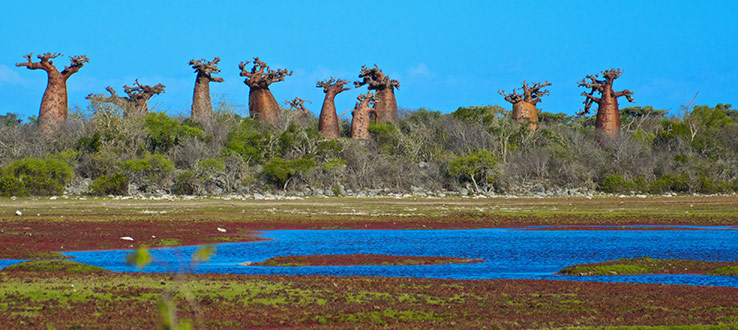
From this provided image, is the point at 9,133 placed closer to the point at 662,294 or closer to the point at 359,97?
the point at 359,97

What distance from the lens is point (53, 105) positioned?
204 ft

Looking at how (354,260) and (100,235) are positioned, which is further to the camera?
(100,235)

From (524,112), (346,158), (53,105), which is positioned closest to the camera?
(346,158)

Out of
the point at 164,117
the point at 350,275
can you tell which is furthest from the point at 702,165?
the point at 350,275

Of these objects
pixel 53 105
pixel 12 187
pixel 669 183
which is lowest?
pixel 12 187

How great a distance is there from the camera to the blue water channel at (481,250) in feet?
56.8

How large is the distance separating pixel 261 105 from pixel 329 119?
25.6 ft

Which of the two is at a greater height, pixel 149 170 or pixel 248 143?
pixel 248 143

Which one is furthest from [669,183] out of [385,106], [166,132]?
[166,132]

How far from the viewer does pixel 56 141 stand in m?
58.7

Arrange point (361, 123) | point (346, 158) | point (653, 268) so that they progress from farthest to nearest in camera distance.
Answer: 1. point (361, 123)
2. point (346, 158)
3. point (653, 268)

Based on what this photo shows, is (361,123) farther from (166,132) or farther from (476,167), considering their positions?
(166,132)

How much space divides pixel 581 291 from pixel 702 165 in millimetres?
45833

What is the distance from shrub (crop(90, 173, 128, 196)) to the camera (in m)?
48.4
